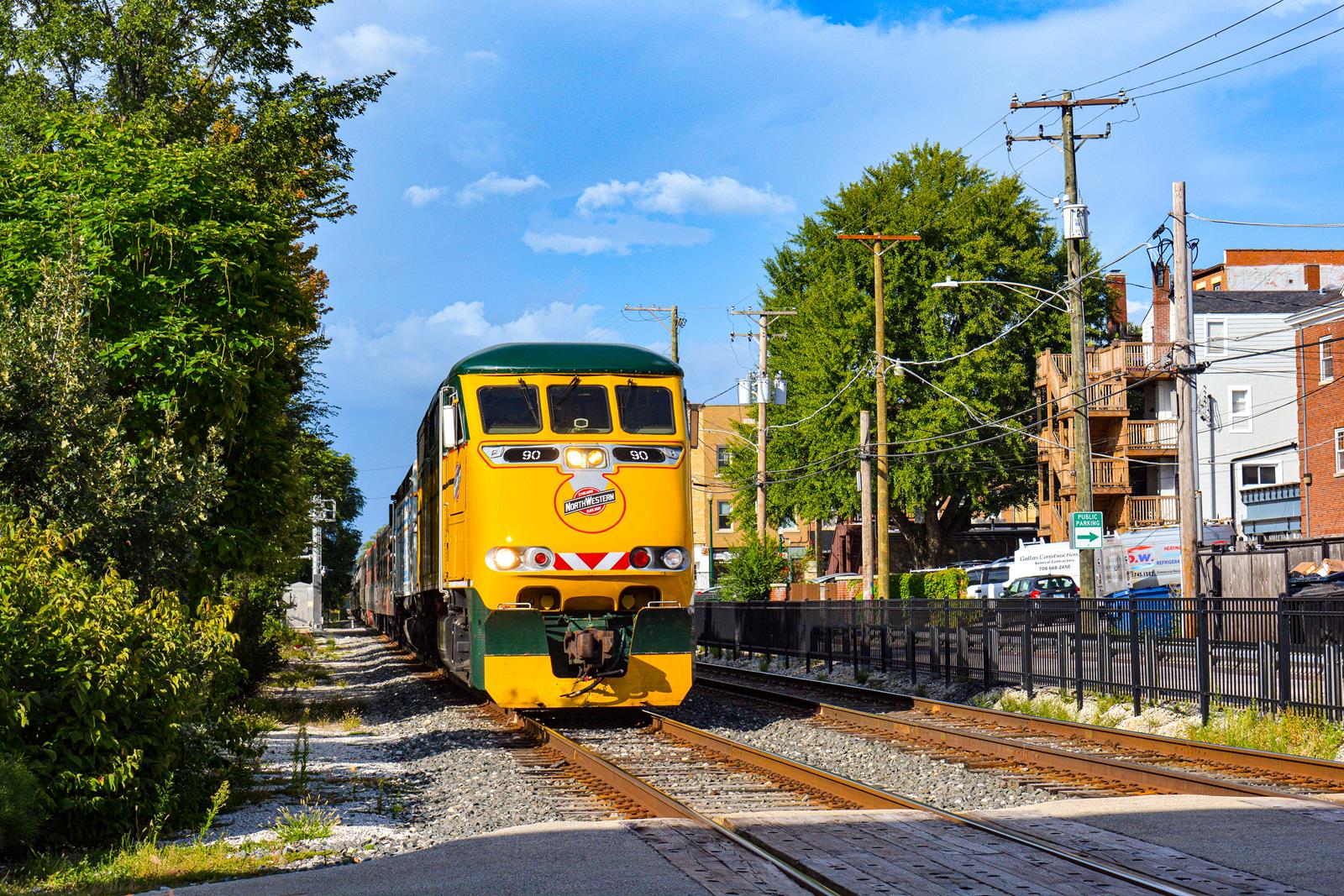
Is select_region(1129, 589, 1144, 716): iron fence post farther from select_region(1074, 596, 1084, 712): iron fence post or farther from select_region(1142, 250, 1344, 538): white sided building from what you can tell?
select_region(1142, 250, 1344, 538): white sided building

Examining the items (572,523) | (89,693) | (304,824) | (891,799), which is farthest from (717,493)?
(89,693)

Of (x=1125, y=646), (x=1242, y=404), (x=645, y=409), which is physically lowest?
(x=1125, y=646)

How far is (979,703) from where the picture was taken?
1984 cm

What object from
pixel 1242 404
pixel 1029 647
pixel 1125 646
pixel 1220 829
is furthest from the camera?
pixel 1242 404

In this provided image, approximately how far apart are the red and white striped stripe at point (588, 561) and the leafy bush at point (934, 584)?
26385 mm

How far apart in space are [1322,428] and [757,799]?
38033mm

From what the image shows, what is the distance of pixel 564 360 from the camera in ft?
52.5

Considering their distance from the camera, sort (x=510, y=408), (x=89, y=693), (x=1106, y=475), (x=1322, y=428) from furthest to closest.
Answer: (x=1106, y=475)
(x=1322, y=428)
(x=510, y=408)
(x=89, y=693)

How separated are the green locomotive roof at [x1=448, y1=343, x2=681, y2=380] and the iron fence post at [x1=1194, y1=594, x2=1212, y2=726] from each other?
6.43 m

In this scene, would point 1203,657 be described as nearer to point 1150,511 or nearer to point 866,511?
point 866,511

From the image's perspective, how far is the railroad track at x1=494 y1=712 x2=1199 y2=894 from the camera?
761 centimetres

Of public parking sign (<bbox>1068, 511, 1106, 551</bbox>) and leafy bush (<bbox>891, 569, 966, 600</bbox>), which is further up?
public parking sign (<bbox>1068, 511, 1106, 551</bbox>)

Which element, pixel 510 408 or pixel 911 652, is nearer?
pixel 510 408

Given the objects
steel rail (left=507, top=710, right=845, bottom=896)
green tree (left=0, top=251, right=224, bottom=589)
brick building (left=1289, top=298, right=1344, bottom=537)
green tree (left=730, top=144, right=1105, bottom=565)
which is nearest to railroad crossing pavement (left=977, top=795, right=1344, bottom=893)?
steel rail (left=507, top=710, right=845, bottom=896)
